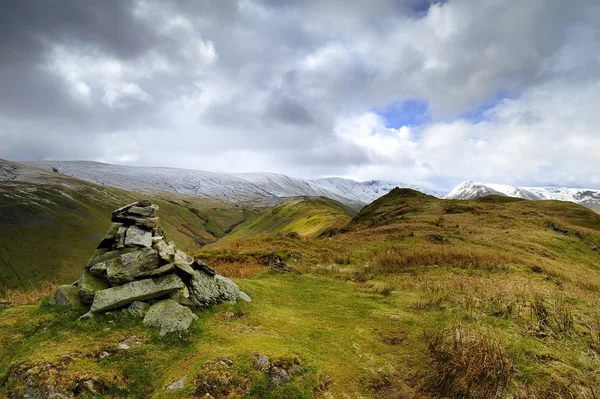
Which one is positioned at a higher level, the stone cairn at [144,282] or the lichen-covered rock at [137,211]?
the lichen-covered rock at [137,211]

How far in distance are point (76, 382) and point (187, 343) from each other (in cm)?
290

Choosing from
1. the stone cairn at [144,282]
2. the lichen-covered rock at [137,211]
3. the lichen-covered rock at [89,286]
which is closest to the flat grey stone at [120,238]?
the stone cairn at [144,282]

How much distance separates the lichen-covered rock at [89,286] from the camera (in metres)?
11.6

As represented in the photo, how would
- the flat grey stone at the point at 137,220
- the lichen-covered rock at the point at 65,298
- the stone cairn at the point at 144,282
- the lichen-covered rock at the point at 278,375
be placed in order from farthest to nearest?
the flat grey stone at the point at 137,220, the lichen-covered rock at the point at 65,298, the stone cairn at the point at 144,282, the lichen-covered rock at the point at 278,375

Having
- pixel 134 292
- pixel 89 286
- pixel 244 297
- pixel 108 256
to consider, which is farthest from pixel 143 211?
pixel 244 297

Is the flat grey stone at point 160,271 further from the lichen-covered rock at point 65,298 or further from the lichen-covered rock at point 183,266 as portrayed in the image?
the lichen-covered rock at point 65,298

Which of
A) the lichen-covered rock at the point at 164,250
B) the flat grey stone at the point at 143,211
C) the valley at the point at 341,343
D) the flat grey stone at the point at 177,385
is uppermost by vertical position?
the flat grey stone at the point at 143,211

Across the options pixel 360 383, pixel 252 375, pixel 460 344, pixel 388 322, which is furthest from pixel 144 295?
pixel 460 344

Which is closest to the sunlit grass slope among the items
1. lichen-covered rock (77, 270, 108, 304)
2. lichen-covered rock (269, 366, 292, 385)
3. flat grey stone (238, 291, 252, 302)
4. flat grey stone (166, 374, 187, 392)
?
lichen-covered rock (269, 366, 292, 385)

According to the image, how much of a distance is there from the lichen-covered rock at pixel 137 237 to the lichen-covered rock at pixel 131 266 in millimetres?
524

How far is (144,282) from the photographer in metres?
11.8

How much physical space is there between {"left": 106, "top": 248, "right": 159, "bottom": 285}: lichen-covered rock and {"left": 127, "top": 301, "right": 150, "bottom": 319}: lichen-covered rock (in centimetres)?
97

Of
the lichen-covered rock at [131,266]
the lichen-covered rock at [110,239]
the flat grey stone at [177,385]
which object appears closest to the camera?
the flat grey stone at [177,385]

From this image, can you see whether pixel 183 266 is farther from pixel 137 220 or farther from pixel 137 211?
pixel 137 211
